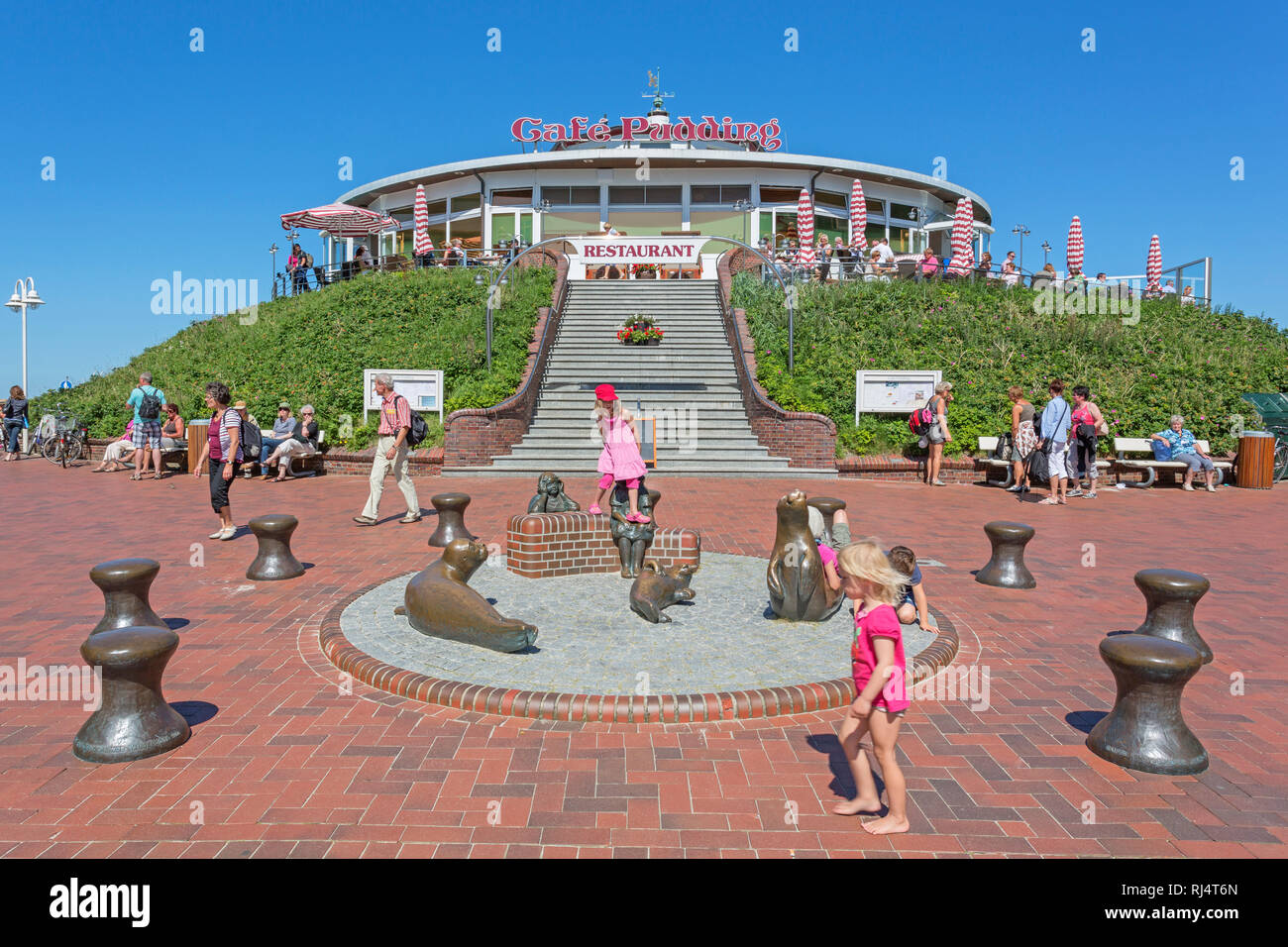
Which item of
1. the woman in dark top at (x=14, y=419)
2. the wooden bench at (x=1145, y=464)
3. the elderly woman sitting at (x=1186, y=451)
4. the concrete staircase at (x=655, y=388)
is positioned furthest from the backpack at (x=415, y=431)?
the woman in dark top at (x=14, y=419)

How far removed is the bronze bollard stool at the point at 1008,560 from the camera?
711 cm

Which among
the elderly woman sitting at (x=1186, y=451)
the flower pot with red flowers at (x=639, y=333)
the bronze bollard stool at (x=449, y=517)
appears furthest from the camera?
the flower pot with red flowers at (x=639, y=333)

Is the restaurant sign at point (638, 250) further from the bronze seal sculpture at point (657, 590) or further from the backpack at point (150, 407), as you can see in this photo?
the bronze seal sculpture at point (657, 590)

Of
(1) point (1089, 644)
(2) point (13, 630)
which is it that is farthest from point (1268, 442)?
(2) point (13, 630)

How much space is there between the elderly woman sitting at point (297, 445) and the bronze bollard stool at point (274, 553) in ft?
27.5

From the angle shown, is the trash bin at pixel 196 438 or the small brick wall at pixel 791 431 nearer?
the small brick wall at pixel 791 431

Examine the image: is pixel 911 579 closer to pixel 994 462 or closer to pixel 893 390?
pixel 994 462

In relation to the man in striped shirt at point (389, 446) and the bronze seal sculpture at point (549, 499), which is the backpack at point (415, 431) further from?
the bronze seal sculpture at point (549, 499)

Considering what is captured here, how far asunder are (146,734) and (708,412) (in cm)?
1385

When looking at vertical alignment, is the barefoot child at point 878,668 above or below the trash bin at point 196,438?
below

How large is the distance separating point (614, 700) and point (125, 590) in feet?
11.8

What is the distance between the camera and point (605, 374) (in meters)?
18.3

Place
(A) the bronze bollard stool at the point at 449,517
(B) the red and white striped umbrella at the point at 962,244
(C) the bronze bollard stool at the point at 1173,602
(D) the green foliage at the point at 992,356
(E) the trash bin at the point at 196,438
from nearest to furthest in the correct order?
1. (C) the bronze bollard stool at the point at 1173,602
2. (A) the bronze bollard stool at the point at 449,517
3. (E) the trash bin at the point at 196,438
4. (D) the green foliage at the point at 992,356
5. (B) the red and white striped umbrella at the point at 962,244

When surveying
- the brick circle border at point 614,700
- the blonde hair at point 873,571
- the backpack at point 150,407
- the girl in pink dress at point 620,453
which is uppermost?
the backpack at point 150,407
